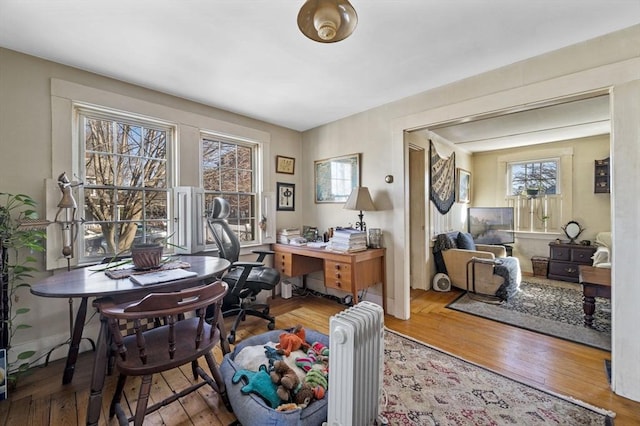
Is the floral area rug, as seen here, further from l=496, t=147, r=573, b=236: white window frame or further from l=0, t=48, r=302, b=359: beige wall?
l=496, t=147, r=573, b=236: white window frame

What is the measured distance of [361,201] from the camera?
2.93 meters

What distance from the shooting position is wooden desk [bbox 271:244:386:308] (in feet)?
8.69

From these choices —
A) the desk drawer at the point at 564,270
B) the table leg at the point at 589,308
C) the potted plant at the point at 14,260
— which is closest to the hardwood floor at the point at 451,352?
the potted plant at the point at 14,260

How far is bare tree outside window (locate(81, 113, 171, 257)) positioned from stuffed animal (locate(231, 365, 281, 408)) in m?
1.78

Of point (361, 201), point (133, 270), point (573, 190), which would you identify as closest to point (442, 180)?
point (361, 201)

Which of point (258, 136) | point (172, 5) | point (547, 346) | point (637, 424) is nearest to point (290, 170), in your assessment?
point (258, 136)

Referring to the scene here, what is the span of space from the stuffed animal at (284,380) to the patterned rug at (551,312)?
2353 mm

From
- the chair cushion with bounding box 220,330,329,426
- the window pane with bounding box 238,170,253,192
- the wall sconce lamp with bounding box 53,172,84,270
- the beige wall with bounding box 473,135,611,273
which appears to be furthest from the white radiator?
the beige wall with bounding box 473,135,611,273

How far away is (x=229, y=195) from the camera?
129 inches

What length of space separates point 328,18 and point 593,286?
10.4 ft

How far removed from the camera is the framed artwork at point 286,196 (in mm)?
3695

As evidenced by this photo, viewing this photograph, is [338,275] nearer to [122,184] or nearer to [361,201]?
[361,201]

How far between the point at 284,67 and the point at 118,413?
2512mm

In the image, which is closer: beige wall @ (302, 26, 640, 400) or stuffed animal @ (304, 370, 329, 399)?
stuffed animal @ (304, 370, 329, 399)
